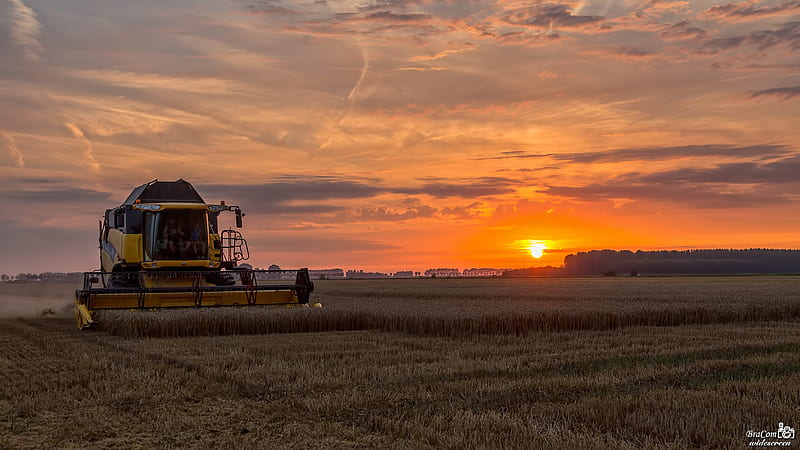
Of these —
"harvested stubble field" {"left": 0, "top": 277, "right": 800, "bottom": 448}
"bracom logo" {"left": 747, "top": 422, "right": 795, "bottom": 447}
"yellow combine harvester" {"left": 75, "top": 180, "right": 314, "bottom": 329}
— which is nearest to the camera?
"bracom logo" {"left": 747, "top": 422, "right": 795, "bottom": 447}

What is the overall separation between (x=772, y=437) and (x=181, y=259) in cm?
1716

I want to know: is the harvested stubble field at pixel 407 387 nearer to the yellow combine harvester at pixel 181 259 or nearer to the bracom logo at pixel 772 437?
the bracom logo at pixel 772 437

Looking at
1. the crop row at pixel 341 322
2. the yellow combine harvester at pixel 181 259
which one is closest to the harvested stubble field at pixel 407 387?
the crop row at pixel 341 322

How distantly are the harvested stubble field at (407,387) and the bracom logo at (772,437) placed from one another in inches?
4.6

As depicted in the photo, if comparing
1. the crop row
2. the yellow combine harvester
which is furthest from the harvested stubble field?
the yellow combine harvester

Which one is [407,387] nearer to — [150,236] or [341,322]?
[341,322]

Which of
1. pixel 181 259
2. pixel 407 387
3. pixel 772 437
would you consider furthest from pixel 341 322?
pixel 772 437

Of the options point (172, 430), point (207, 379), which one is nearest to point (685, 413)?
point (172, 430)

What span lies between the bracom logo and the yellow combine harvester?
14440mm

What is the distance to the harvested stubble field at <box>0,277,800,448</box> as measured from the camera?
23.8ft

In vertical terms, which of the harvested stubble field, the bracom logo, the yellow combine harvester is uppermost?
the yellow combine harvester

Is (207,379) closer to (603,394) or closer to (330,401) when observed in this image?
(330,401)

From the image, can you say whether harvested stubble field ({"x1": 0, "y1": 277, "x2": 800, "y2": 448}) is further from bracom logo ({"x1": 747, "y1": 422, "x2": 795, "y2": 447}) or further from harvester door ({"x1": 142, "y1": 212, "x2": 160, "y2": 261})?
harvester door ({"x1": 142, "y1": 212, "x2": 160, "y2": 261})

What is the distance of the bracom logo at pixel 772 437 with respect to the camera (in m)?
6.59
